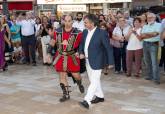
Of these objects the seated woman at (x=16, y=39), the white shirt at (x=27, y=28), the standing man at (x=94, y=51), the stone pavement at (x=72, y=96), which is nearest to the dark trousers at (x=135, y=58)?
the stone pavement at (x=72, y=96)

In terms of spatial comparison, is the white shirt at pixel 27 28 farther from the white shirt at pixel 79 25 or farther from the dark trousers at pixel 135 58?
the dark trousers at pixel 135 58

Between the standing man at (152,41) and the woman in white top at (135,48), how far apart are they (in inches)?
18.2

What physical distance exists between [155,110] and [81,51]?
1683 mm

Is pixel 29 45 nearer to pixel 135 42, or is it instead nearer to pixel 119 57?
pixel 119 57

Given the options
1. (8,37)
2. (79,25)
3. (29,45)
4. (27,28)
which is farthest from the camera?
(29,45)

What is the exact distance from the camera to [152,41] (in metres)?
9.27

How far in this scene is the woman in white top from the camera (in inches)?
394

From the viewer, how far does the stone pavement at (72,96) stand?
7.11 meters

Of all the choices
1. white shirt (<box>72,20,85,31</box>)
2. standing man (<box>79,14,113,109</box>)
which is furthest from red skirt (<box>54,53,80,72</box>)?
white shirt (<box>72,20,85,31</box>)

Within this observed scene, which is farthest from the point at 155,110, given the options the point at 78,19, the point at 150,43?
the point at 78,19

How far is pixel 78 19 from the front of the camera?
38.9ft

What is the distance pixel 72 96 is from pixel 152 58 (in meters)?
2.34

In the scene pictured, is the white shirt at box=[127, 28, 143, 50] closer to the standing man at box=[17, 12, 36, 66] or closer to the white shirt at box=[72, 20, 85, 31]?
the white shirt at box=[72, 20, 85, 31]

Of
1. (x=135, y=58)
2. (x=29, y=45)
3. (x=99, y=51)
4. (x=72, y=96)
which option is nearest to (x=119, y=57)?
(x=135, y=58)
